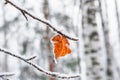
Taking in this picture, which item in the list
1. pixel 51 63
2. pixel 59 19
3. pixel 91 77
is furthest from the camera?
pixel 59 19

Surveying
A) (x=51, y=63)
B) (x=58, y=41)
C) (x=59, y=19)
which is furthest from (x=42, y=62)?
(x=58, y=41)

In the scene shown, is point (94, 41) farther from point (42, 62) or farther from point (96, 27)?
point (42, 62)

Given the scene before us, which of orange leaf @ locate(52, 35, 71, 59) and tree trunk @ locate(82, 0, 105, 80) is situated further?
tree trunk @ locate(82, 0, 105, 80)

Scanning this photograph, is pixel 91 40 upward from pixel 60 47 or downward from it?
upward

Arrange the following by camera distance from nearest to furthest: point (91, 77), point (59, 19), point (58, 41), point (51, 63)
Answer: point (58, 41) < point (51, 63) < point (91, 77) < point (59, 19)

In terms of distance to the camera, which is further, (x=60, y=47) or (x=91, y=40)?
(x=91, y=40)

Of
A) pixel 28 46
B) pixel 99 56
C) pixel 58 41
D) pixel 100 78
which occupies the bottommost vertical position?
pixel 58 41

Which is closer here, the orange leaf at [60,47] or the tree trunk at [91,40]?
the orange leaf at [60,47]

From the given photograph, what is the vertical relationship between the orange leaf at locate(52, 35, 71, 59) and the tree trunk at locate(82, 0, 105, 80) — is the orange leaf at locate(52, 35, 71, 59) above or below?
below

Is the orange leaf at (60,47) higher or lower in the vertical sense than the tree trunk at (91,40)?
lower

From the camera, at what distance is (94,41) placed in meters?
4.78

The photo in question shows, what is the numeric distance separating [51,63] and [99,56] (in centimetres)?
101

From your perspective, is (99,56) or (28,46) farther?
(28,46)

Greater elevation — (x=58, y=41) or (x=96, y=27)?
(x=96, y=27)
